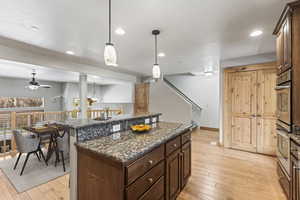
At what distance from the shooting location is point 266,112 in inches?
133

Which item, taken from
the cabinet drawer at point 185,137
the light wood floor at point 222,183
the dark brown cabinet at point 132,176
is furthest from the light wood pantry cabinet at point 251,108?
the dark brown cabinet at point 132,176

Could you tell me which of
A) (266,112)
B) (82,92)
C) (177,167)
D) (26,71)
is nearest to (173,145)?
(177,167)

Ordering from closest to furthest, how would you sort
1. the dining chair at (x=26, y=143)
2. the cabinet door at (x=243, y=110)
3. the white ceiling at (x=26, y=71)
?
the dining chair at (x=26, y=143)
the cabinet door at (x=243, y=110)
the white ceiling at (x=26, y=71)

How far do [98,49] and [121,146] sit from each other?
266 cm

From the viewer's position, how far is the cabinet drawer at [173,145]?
164 centimetres

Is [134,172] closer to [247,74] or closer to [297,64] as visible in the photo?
[297,64]

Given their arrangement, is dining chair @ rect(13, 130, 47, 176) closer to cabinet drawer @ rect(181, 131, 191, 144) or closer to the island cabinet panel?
the island cabinet panel

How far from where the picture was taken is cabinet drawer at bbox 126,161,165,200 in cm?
112

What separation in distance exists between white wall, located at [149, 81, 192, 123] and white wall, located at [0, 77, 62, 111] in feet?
19.3

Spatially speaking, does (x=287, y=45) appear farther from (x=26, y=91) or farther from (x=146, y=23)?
(x=26, y=91)

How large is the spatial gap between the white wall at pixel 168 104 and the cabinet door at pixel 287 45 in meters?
3.84

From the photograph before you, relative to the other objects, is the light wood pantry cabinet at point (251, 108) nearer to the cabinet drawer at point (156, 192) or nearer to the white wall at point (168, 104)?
the white wall at point (168, 104)

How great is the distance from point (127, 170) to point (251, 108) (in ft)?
12.3

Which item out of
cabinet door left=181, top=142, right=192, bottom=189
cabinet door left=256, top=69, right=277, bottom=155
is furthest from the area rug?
cabinet door left=256, top=69, right=277, bottom=155
